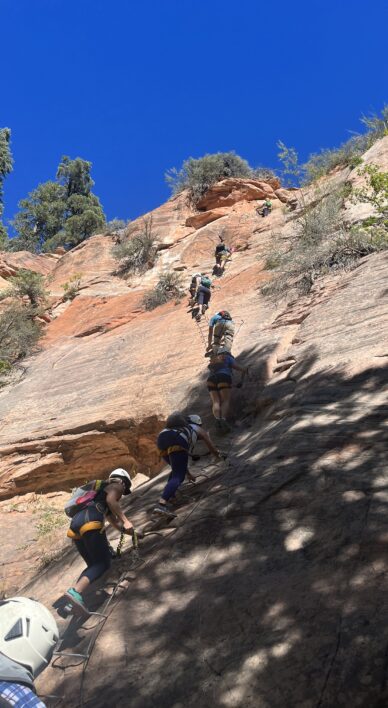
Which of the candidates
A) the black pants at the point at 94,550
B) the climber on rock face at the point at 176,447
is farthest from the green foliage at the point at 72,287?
the black pants at the point at 94,550

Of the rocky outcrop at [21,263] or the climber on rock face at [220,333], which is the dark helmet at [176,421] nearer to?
the climber on rock face at [220,333]

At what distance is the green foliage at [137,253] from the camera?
21422 mm

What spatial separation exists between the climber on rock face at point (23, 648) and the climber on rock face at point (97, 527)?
1.29 m

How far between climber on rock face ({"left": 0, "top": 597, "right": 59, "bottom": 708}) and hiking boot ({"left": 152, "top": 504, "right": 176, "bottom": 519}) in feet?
5.80

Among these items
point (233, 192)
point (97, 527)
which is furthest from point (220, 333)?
point (233, 192)

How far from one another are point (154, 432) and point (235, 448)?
10.1 ft

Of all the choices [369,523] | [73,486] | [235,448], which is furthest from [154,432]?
[369,523]

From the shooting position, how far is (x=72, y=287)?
71.2ft

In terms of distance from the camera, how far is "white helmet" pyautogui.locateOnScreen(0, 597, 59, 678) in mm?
2963

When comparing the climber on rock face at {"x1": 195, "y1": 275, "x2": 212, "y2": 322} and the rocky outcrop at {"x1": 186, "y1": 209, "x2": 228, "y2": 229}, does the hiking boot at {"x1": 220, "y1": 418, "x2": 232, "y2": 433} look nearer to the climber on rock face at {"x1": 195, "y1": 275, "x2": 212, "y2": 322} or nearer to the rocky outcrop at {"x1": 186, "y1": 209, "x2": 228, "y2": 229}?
the climber on rock face at {"x1": 195, "y1": 275, "x2": 212, "y2": 322}

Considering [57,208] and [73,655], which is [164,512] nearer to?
[73,655]

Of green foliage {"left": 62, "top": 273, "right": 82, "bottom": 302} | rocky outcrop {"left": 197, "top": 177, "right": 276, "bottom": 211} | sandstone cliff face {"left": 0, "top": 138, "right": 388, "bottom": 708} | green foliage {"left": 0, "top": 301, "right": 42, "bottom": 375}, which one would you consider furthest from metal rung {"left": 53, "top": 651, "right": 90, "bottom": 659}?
rocky outcrop {"left": 197, "top": 177, "right": 276, "bottom": 211}

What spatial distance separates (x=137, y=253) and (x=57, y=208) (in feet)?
67.6

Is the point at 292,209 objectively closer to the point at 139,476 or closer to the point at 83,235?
the point at 139,476
